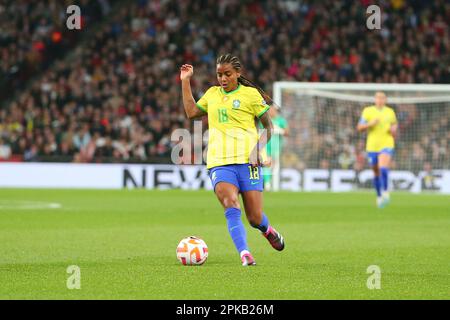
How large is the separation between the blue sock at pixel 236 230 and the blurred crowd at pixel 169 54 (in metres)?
18.4

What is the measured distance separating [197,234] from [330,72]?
1821 centimetres

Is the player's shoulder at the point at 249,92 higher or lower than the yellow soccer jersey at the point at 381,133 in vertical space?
higher

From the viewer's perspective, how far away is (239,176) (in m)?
10.1

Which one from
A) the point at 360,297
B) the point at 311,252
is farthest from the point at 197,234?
the point at 360,297

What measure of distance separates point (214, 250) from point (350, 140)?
16.7 meters

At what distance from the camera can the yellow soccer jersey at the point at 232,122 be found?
10.2 metres

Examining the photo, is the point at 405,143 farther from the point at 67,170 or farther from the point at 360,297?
the point at 360,297

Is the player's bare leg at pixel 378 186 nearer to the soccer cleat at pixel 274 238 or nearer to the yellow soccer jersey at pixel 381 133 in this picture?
the yellow soccer jersey at pixel 381 133

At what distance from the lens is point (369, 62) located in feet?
104

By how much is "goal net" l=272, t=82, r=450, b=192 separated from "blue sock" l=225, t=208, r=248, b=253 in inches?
662

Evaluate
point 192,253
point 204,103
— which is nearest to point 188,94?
point 204,103

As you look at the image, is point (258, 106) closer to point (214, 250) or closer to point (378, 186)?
point (214, 250)

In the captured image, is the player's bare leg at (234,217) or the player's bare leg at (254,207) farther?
the player's bare leg at (254,207)

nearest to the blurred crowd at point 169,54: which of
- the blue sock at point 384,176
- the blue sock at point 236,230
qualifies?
the blue sock at point 384,176
